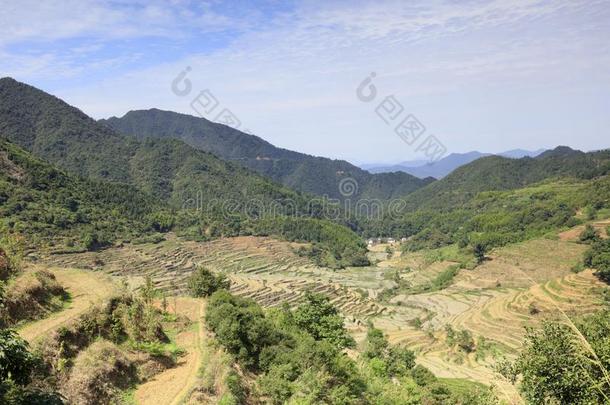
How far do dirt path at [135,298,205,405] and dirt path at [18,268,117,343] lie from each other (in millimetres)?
3090

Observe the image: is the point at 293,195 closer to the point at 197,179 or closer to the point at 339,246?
the point at 197,179

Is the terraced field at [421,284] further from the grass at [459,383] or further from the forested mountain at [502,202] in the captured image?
the forested mountain at [502,202]

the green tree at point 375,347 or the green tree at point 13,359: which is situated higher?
the green tree at point 13,359

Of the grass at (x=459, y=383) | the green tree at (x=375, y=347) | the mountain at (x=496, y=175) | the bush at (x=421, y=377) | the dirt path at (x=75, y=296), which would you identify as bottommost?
the grass at (x=459, y=383)

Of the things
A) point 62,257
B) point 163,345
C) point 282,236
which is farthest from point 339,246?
point 163,345

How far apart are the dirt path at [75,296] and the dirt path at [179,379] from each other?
3.09 metres

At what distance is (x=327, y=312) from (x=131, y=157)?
417 feet

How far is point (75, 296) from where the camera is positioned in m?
15.6

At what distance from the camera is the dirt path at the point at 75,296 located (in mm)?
12258

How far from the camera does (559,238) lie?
67562mm

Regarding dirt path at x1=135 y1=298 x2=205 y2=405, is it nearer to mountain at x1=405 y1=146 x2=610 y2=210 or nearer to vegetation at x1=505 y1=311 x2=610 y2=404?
vegetation at x1=505 y1=311 x2=610 y2=404

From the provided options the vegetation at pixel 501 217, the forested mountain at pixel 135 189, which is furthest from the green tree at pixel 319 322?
the vegetation at pixel 501 217

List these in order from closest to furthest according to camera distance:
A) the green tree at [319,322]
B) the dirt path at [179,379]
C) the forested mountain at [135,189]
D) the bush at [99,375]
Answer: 1. the bush at [99,375]
2. the dirt path at [179,379]
3. the green tree at [319,322]
4. the forested mountain at [135,189]

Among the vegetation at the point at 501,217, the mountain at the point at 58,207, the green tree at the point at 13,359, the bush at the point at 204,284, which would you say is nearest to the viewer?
the green tree at the point at 13,359
